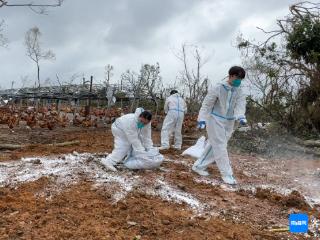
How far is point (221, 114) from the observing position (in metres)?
7.00

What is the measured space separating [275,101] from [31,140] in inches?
275

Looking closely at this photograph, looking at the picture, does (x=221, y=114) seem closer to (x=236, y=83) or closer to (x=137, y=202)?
(x=236, y=83)

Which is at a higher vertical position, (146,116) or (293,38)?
(293,38)

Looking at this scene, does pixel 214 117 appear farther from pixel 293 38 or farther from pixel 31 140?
pixel 293 38

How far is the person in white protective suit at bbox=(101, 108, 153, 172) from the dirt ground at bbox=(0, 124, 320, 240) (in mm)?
324

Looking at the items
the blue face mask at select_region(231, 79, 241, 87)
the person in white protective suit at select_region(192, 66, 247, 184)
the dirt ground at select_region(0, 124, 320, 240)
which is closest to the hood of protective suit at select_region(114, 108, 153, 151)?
the dirt ground at select_region(0, 124, 320, 240)

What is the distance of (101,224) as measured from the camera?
188 inches

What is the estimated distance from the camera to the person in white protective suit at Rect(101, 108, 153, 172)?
6993 millimetres

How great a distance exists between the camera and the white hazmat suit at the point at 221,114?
22.7 ft

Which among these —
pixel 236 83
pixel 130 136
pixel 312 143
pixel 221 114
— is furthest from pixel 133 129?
pixel 312 143

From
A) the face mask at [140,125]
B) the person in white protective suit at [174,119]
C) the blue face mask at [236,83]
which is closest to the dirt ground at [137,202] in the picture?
the face mask at [140,125]

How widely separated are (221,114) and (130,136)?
4.27 feet

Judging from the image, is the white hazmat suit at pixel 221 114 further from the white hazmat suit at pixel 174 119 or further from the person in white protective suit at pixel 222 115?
the white hazmat suit at pixel 174 119

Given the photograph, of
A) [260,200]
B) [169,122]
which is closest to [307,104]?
[169,122]
